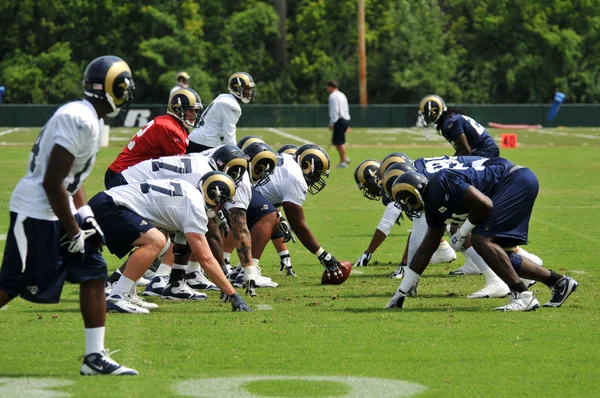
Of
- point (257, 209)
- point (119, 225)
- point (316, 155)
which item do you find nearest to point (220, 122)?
point (316, 155)

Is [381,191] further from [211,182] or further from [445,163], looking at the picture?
[211,182]

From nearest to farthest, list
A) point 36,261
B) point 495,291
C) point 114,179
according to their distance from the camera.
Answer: point 36,261, point 495,291, point 114,179

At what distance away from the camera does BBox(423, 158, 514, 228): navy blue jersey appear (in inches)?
346

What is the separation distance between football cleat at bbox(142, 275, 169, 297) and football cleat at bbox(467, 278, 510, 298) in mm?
2764

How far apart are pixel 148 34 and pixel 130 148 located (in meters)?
47.6

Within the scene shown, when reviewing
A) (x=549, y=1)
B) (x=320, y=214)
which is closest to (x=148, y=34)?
(x=549, y=1)

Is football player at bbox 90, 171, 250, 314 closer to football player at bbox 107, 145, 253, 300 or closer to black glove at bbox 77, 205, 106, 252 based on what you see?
football player at bbox 107, 145, 253, 300

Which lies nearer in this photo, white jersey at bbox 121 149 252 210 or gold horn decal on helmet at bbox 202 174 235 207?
gold horn decal on helmet at bbox 202 174 235 207

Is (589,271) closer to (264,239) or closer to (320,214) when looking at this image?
(264,239)

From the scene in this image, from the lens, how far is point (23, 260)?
21.0ft

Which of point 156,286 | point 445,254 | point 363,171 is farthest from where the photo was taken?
point 445,254

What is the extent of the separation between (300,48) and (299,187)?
158ft

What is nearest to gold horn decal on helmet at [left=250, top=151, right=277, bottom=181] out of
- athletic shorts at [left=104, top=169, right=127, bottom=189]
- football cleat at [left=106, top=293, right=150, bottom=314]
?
athletic shorts at [left=104, top=169, right=127, bottom=189]

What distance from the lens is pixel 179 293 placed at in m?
9.83
